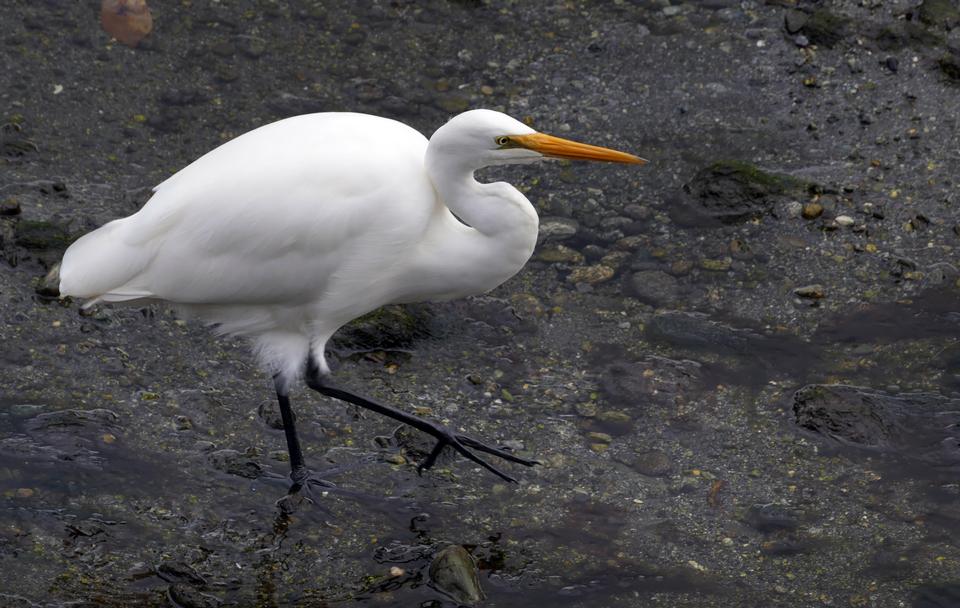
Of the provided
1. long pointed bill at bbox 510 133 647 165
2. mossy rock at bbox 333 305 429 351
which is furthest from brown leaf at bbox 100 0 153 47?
long pointed bill at bbox 510 133 647 165

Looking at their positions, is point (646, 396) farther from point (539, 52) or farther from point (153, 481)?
point (539, 52)

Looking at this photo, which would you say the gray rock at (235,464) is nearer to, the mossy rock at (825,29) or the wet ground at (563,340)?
the wet ground at (563,340)

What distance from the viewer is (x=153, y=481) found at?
14.4 feet

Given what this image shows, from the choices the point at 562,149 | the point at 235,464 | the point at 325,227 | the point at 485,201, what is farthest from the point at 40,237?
the point at 562,149

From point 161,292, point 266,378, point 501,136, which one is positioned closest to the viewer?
point 501,136

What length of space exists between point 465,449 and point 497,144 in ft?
3.79

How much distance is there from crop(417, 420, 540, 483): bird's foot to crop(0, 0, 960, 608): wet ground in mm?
84

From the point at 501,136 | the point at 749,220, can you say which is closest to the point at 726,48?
the point at 749,220

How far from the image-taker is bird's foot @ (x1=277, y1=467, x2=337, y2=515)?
14.5 feet

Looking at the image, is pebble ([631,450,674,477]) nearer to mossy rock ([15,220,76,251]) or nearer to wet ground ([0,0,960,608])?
wet ground ([0,0,960,608])

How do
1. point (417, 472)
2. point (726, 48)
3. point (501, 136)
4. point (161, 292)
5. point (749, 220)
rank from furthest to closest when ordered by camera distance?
point (726, 48) → point (749, 220) → point (417, 472) → point (161, 292) → point (501, 136)

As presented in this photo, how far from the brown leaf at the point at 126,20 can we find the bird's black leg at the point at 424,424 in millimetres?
3012

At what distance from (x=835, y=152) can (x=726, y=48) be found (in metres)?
0.97

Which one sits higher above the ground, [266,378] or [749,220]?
[749,220]
